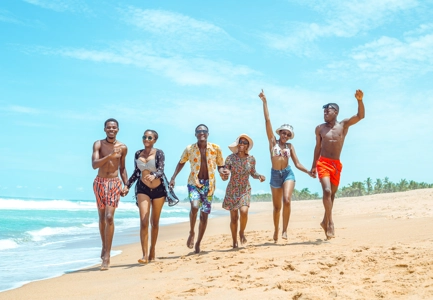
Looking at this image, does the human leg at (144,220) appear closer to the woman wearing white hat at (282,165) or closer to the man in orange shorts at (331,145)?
the woman wearing white hat at (282,165)

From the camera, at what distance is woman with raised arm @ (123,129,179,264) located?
6914 millimetres

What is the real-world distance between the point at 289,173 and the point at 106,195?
3.03 meters

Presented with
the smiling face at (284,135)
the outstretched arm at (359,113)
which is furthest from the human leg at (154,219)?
the outstretched arm at (359,113)

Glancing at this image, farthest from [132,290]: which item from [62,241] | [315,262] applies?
[62,241]

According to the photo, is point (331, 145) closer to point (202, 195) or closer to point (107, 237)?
point (202, 195)

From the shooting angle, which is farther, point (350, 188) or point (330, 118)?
point (350, 188)

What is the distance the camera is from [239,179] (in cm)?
759

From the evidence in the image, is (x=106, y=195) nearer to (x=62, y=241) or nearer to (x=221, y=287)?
(x=221, y=287)

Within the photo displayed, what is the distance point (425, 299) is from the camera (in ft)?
11.7

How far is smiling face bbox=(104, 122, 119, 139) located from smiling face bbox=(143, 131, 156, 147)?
1.46 feet

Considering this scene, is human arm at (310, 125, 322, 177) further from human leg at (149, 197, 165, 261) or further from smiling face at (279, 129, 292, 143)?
human leg at (149, 197, 165, 261)

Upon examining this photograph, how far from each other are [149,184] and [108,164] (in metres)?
0.67

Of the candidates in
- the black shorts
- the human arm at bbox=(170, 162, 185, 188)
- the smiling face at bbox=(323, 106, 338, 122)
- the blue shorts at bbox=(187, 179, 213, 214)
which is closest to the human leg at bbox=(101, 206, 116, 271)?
the black shorts

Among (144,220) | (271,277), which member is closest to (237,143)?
(144,220)
